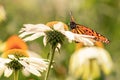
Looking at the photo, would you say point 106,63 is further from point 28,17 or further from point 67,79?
point 28,17

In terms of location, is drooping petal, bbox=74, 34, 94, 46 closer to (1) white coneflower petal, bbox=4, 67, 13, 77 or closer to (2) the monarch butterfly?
(2) the monarch butterfly

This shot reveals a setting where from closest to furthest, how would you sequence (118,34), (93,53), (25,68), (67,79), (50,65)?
1. (50,65)
2. (25,68)
3. (93,53)
4. (67,79)
5. (118,34)

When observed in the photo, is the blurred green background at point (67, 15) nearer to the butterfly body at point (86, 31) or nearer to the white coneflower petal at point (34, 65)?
the butterfly body at point (86, 31)

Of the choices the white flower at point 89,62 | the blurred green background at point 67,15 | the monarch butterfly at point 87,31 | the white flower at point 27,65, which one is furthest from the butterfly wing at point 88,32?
the blurred green background at point 67,15

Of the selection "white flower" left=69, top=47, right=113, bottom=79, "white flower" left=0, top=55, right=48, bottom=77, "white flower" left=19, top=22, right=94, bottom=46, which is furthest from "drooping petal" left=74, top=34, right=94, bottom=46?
"white flower" left=69, top=47, right=113, bottom=79

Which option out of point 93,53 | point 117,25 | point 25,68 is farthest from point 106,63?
point 25,68

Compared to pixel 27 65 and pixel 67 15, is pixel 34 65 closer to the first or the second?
pixel 27 65
